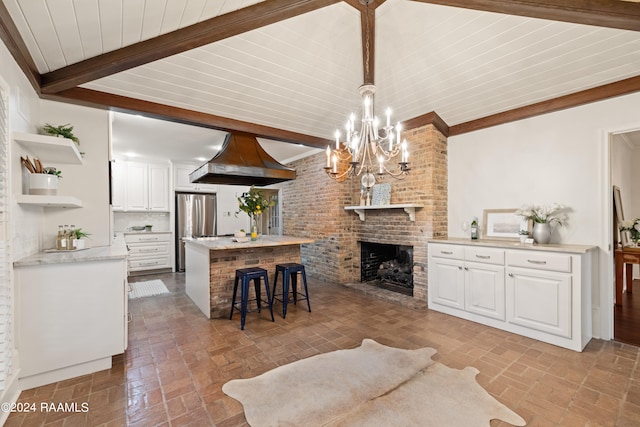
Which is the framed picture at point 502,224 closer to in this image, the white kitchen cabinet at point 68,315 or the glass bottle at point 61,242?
the white kitchen cabinet at point 68,315

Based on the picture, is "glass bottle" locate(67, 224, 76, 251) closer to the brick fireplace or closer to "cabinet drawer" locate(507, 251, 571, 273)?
the brick fireplace

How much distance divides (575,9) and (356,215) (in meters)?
3.89

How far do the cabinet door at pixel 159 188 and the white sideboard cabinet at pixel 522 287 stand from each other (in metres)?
5.90

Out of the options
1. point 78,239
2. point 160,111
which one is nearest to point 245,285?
point 78,239

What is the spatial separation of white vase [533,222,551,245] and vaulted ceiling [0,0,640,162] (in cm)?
136

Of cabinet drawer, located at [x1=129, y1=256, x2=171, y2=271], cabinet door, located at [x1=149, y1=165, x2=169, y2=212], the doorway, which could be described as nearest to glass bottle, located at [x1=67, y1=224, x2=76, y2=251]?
cabinet drawer, located at [x1=129, y1=256, x2=171, y2=271]

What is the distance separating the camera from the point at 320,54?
2.88 metres

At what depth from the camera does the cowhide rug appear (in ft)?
5.68

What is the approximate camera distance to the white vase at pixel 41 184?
2.34 metres

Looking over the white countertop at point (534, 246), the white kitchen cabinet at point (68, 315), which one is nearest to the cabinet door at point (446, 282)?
the white countertop at point (534, 246)

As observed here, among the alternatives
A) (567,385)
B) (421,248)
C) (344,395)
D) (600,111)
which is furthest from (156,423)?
(600,111)

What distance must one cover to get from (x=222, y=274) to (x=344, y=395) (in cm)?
229

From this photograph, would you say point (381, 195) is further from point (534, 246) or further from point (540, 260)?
point (540, 260)

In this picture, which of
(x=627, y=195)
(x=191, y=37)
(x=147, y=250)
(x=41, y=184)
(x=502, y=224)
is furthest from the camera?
(x=147, y=250)
